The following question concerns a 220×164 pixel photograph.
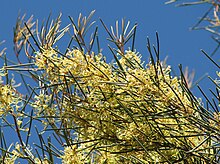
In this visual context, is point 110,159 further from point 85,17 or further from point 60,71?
point 85,17

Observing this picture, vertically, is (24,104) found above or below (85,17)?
below

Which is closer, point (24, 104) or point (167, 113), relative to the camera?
point (167, 113)

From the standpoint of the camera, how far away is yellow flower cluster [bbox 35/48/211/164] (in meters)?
0.83

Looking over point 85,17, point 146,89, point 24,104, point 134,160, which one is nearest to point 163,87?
point 146,89

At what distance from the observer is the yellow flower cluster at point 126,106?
0.83 meters

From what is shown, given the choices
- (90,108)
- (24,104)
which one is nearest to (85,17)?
(24,104)

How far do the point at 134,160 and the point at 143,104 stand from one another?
11cm

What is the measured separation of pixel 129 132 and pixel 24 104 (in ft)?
0.83

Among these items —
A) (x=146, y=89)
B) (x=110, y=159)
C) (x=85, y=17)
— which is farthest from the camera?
(x=85, y=17)

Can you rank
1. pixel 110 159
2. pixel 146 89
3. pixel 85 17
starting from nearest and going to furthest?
pixel 146 89
pixel 110 159
pixel 85 17

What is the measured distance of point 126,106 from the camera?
87 cm

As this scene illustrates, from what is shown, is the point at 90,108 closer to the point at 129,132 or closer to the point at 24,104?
the point at 129,132

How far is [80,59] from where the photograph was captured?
35.1 inches

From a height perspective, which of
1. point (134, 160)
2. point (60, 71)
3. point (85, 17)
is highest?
point (85, 17)
